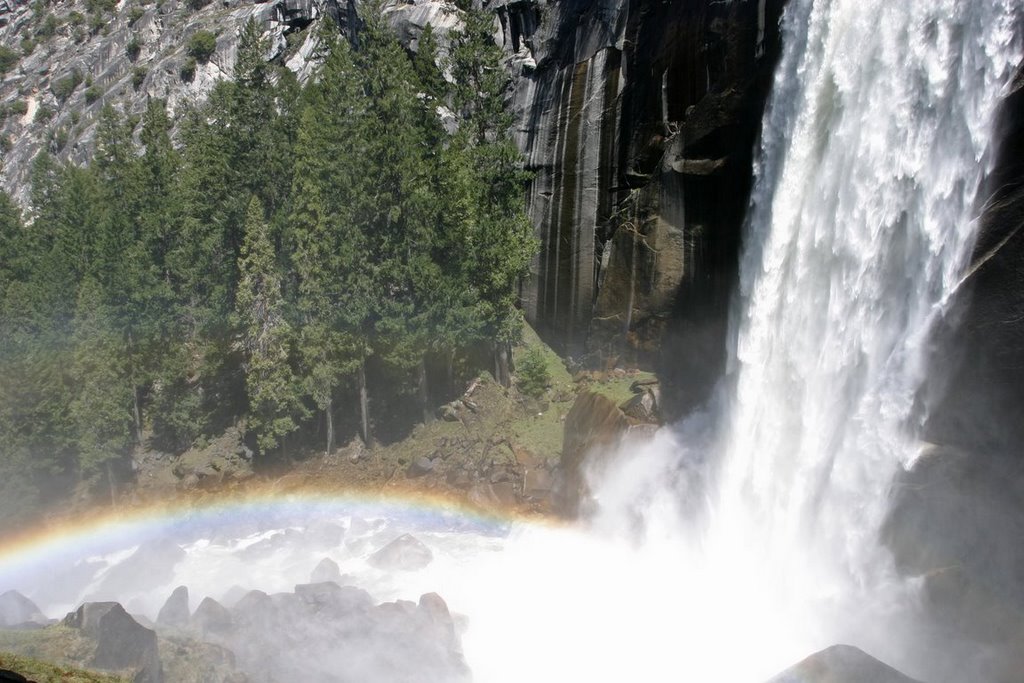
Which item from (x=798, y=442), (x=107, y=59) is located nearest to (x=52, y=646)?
(x=798, y=442)

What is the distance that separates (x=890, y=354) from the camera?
17.3 metres

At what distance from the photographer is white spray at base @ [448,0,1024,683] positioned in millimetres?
16547

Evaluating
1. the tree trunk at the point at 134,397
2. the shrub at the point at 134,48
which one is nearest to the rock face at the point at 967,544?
the tree trunk at the point at 134,397

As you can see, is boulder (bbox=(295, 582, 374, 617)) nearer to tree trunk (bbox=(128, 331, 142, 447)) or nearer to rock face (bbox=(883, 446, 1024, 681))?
rock face (bbox=(883, 446, 1024, 681))

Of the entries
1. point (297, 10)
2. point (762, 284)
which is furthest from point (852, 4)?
point (297, 10)

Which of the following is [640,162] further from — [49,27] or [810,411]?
[49,27]

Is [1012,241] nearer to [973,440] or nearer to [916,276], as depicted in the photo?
[916,276]

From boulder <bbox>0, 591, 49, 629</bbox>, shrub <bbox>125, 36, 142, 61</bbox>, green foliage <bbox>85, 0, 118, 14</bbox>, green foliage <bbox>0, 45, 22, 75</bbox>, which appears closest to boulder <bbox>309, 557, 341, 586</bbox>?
boulder <bbox>0, 591, 49, 629</bbox>

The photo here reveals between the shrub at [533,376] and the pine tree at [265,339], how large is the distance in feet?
29.0

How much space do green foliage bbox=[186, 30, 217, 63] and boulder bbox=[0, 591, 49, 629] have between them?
5041 centimetres

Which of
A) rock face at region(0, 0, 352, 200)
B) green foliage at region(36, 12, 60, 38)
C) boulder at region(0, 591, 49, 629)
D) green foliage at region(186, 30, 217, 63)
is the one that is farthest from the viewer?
green foliage at region(36, 12, 60, 38)

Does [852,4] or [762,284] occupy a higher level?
[852,4]

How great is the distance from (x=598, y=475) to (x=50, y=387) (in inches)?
825

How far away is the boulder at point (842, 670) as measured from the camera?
520 inches
